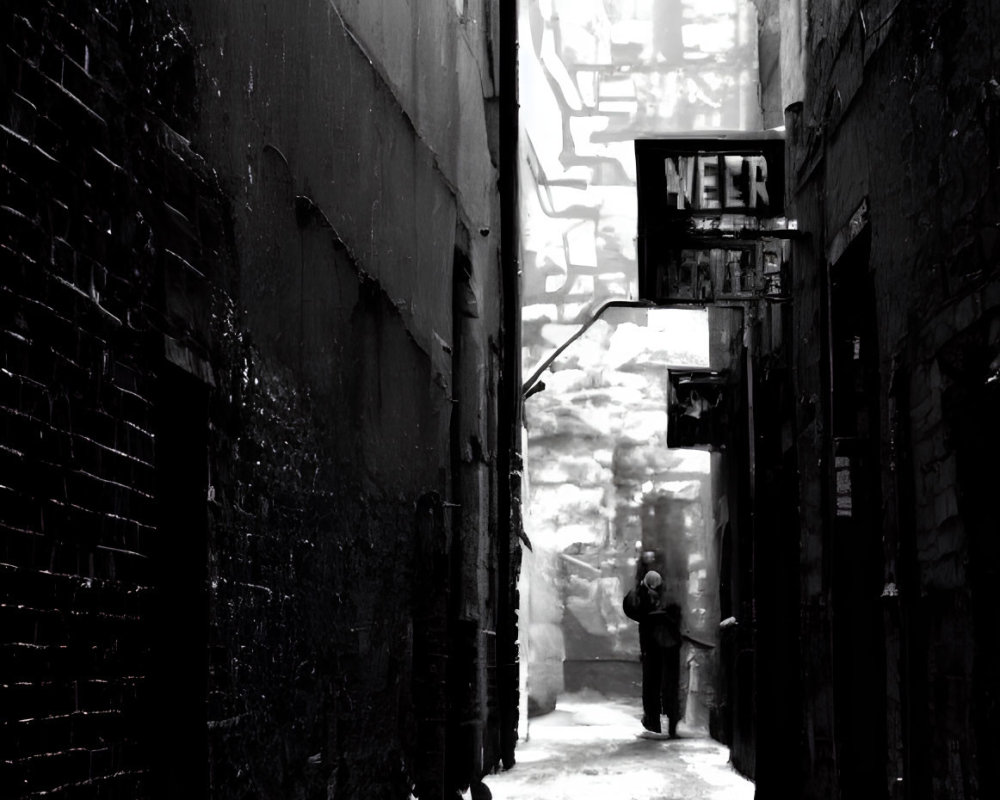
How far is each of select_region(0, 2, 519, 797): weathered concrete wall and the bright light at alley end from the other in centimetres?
152

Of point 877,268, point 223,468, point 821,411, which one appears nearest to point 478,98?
point 821,411

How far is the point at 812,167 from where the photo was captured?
26.3 ft

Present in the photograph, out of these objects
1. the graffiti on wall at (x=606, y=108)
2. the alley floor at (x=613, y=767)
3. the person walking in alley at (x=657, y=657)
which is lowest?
the alley floor at (x=613, y=767)

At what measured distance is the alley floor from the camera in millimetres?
9844

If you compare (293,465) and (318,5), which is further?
(318,5)

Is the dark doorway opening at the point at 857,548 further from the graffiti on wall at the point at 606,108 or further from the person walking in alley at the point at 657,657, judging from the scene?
the graffiti on wall at the point at 606,108

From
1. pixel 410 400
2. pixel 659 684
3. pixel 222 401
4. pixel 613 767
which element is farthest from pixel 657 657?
pixel 222 401

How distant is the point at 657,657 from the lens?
15.3m

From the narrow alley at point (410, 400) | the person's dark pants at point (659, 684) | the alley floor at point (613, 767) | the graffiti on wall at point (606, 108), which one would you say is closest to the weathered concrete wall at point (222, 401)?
the narrow alley at point (410, 400)

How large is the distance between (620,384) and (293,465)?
20111 millimetres

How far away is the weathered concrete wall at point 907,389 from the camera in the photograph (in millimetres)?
4668

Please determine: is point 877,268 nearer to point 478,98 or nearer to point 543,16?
point 478,98

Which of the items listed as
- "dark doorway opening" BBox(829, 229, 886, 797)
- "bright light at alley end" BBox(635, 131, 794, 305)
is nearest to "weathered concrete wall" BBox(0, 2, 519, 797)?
"bright light at alley end" BBox(635, 131, 794, 305)

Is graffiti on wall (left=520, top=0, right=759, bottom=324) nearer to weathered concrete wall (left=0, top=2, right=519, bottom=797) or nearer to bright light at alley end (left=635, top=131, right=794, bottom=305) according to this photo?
bright light at alley end (left=635, top=131, right=794, bottom=305)
